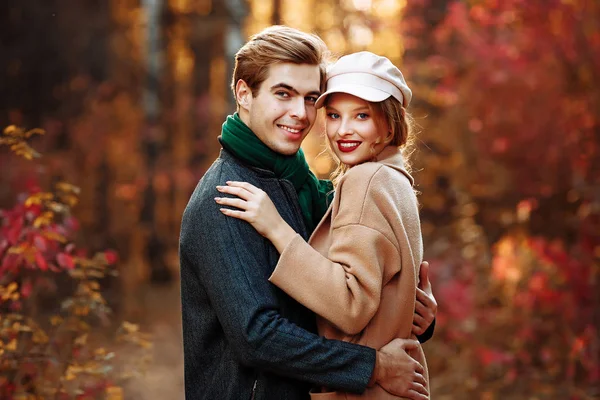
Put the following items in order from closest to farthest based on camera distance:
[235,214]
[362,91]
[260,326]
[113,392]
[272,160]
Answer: [260,326] → [235,214] → [362,91] → [272,160] → [113,392]

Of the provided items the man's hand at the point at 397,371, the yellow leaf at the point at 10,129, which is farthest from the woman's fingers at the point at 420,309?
the yellow leaf at the point at 10,129

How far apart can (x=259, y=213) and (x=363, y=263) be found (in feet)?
1.31

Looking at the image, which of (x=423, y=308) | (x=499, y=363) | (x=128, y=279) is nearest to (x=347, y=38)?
(x=128, y=279)

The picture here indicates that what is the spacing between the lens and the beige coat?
8.96 ft

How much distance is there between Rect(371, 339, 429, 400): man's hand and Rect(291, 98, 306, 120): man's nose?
34.7 inches

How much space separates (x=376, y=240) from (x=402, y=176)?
0.34 meters

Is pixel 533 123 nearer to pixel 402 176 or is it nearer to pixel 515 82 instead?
pixel 515 82

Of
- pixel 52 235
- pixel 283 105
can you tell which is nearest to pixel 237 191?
pixel 283 105

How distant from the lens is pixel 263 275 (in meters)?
2.80

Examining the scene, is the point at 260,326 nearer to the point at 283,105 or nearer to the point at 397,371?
the point at 397,371

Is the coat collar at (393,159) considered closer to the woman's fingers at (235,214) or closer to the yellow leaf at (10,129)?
the woman's fingers at (235,214)

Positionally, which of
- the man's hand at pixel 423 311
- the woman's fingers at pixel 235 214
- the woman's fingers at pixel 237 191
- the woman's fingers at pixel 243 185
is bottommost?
the man's hand at pixel 423 311

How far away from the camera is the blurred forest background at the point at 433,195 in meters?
4.48

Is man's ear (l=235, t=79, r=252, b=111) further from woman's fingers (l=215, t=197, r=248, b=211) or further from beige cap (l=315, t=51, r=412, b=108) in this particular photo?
woman's fingers (l=215, t=197, r=248, b=211)
